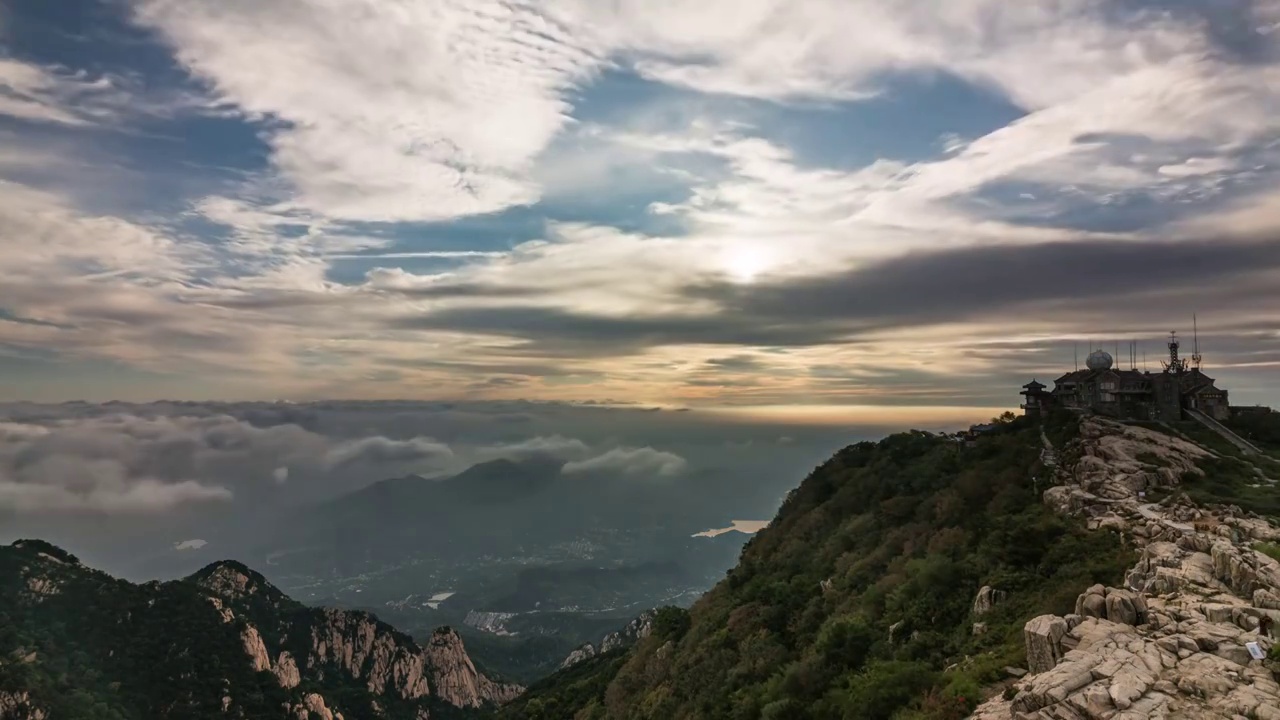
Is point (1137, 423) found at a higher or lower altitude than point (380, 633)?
higher

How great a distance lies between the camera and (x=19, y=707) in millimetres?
84812

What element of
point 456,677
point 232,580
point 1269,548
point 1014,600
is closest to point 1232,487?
point 1269,548

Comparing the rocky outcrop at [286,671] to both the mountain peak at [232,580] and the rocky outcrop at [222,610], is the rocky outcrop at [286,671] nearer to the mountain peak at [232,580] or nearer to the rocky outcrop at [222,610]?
the rocky outcrop at [222,610]

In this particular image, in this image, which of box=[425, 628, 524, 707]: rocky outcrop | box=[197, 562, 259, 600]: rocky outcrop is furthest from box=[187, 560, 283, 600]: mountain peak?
box=[425, 628, 524, 707]: rocky outcrop

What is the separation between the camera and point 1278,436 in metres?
49.8

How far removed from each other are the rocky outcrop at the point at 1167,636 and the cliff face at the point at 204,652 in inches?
4875

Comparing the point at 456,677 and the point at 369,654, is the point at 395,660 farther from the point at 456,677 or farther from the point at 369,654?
the point at 456,677

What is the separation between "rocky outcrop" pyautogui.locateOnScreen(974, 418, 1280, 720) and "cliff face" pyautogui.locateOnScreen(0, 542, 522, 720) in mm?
123816

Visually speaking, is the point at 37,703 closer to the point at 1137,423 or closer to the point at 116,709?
the point at 116,709

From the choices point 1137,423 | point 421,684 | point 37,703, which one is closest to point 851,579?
point 1137,423

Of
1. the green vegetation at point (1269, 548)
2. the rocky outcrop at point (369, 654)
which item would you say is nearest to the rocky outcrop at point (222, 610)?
the rocky outcrop at point (369, 654)

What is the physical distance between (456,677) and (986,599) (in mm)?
174356

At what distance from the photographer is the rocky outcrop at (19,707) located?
83688 mm

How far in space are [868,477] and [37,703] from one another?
116708 mm
